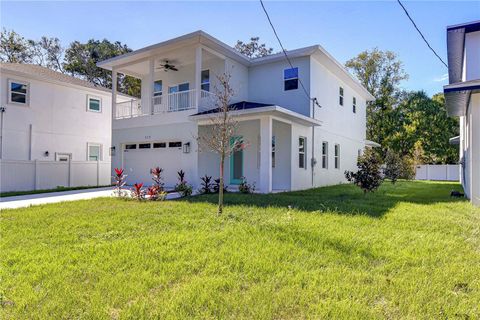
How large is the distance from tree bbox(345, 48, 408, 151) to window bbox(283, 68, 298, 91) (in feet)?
61.8

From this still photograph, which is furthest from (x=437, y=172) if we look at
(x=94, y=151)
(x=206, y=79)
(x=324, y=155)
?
(x=94, y=151)

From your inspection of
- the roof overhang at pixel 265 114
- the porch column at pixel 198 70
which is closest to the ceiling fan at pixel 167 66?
the porch column at pixel 198 70

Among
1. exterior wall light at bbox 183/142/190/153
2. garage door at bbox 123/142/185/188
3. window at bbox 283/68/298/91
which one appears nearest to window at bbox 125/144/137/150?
garage door at bbox 123/142/185/188

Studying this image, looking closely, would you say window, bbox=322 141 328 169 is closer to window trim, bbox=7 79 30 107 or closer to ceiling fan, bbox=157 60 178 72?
ceiling fan, bbox=157 60 178 72

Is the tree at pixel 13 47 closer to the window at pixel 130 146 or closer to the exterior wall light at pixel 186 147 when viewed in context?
the window at pixel 130 146

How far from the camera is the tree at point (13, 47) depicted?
2914 centimetres

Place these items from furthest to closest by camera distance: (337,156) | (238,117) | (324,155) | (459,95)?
(337,156), (324,155), (238,117), (459,95)

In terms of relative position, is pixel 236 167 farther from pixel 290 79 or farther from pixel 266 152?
pixel 290 79

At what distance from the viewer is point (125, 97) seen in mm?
22531

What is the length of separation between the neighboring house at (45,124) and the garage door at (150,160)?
3298 millimetres

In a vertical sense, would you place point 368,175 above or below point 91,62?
below

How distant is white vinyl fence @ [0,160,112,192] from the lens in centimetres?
1461

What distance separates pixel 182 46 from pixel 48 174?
919cm

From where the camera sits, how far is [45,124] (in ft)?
57.9
